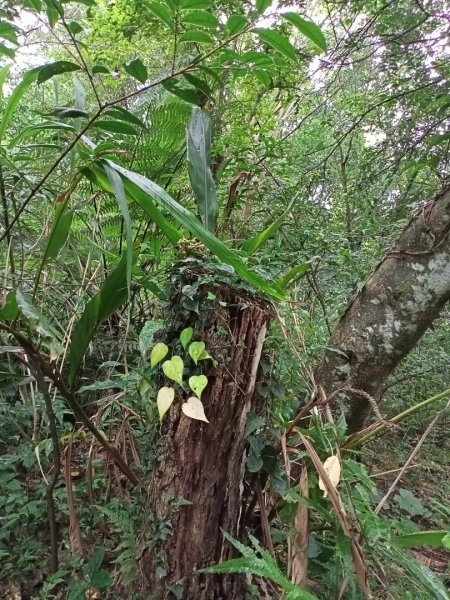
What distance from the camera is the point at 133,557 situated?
4.00 feet

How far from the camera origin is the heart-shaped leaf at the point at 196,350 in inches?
45.4

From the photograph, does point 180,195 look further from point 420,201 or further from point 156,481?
point 156,481

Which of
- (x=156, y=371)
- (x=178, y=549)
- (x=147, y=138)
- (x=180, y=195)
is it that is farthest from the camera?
(x=180, y=195)

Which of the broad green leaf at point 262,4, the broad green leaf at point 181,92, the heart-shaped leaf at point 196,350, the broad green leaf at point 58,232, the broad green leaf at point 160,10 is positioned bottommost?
the heart-shaped leaf at point 196,350

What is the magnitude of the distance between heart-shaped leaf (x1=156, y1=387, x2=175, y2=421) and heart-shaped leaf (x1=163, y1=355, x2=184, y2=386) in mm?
34

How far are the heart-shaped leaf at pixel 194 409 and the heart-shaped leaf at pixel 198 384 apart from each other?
2 centimetres

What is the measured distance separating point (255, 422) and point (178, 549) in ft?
1.21

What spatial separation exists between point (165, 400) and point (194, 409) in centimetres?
8

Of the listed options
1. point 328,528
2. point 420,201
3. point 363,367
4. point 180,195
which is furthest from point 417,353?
point 328,528

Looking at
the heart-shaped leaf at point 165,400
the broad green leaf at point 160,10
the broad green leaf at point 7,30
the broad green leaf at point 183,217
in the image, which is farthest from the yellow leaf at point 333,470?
the broad green leaf at point 7,30

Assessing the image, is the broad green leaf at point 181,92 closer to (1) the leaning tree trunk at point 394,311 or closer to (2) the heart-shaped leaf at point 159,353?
(2) the heart-shaped leaf at point 159,353

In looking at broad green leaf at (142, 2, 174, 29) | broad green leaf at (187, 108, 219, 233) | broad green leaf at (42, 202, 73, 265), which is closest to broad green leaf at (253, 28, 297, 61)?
broad green leaf at (142, 2, 174, 29)

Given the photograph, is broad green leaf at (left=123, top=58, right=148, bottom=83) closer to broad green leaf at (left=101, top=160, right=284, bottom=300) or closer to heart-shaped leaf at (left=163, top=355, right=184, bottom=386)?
broad green leaf at (left=101, top=160, right=284, bottom=300)

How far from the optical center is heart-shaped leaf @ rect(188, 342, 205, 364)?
115 centimetres
